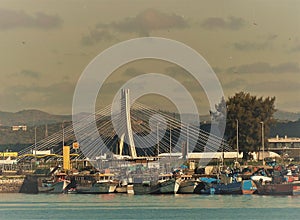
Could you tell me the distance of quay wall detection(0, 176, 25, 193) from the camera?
195 feet

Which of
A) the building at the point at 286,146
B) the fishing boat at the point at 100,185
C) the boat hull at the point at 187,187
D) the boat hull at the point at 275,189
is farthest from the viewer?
the building at the point at 286,146

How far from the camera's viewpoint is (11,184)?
60469mm

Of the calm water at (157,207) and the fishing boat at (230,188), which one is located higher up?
the fishing boat at (230,188)

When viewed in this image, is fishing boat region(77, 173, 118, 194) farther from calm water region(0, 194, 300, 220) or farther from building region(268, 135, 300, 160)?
building region(268, 135, 300, 160)

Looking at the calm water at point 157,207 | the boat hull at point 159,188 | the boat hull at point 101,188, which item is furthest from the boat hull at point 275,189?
the boat hull at point 101,188

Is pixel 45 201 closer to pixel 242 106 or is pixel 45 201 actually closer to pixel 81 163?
pixel 242 106

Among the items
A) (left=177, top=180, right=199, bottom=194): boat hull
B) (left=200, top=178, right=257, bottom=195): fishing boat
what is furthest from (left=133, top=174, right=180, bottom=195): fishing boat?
(left=200, top=178, right=257, bottom=195): fishing boat

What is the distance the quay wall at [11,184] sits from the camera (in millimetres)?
59469

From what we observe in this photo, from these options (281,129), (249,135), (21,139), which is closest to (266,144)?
(249,135)

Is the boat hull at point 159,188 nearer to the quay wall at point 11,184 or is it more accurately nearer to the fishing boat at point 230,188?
the fishing boat at point 230,188

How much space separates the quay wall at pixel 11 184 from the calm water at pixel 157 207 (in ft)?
34.8

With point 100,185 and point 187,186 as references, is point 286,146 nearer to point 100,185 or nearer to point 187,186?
point 100,185

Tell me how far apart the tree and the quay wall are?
1181 centimetres

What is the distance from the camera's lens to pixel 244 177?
50.9m
